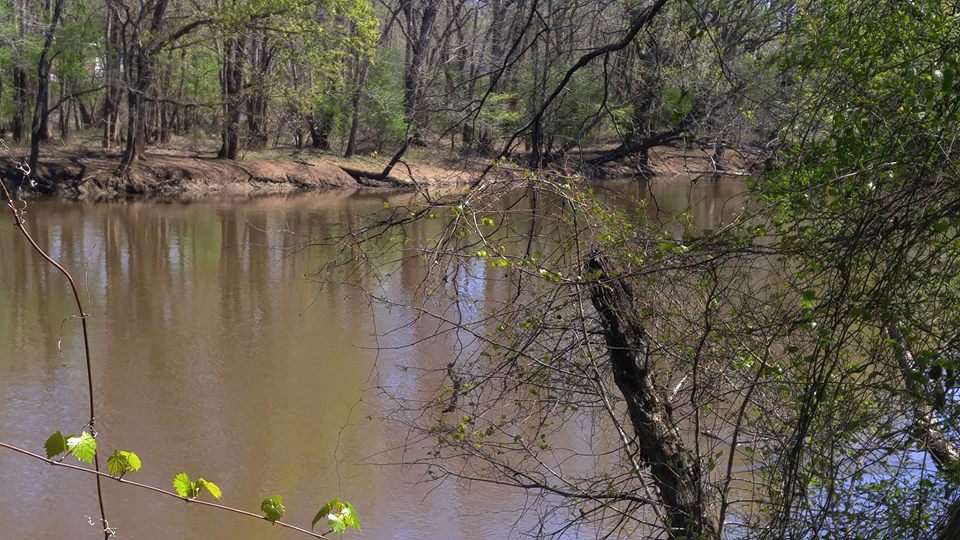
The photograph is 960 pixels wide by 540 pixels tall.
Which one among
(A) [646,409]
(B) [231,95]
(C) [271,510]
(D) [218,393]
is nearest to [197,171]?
(B) [231,95]

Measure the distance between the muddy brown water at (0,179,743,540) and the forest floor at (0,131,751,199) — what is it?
7583 mm

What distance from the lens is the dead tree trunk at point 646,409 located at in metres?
4.11

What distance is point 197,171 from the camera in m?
25.8

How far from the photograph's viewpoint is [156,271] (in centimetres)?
1452

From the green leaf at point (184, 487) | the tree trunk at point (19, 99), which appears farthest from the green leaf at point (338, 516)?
the tree trunk at point (19, 99)

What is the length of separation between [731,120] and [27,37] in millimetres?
20388

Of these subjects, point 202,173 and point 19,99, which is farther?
point 202,173

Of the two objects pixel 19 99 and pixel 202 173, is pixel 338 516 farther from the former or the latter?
pixel 19 99

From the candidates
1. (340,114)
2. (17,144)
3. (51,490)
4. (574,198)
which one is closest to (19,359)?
(51,490)

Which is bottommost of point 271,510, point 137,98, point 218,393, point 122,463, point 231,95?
point 218,393

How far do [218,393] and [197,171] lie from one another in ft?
59.4

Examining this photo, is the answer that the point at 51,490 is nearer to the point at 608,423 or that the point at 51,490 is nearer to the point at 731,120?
the point at 608,423

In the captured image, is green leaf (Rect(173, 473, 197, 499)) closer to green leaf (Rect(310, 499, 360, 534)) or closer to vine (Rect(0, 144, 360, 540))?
vine (Rect(0, 144, 360, 540))

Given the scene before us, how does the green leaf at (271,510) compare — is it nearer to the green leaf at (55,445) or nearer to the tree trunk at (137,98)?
the green leaf at (55,445)
